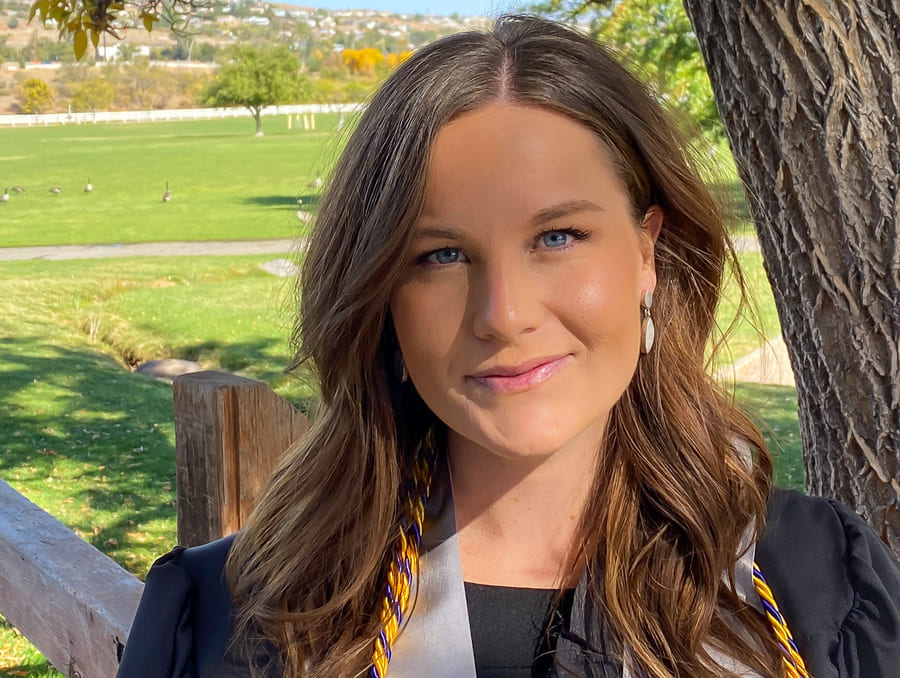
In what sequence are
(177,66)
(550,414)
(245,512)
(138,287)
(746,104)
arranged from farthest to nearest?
(177,66), (138,287), (746,104), (245,512), (550,414)

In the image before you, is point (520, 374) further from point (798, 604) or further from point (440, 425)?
point (798, 604)

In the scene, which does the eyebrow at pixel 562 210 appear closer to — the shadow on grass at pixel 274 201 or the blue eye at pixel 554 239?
the blue eye at pixel 554 239

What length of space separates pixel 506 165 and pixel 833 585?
2.37ft

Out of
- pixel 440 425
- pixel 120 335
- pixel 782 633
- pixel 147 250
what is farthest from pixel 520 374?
pixel 147 250

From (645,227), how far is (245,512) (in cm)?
81

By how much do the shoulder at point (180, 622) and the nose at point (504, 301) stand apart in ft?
1.85

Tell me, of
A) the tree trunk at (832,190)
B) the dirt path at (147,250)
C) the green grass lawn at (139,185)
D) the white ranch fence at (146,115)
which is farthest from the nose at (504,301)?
the dirt path at (147,250)

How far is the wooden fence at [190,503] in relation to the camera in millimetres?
1665

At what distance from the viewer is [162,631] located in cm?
143

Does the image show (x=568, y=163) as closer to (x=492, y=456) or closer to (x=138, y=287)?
(x=492, y=456)

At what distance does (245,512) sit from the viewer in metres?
1.71

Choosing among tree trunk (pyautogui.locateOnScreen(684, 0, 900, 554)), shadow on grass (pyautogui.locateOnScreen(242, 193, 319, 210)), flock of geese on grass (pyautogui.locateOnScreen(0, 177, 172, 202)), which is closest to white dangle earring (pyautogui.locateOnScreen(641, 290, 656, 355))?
tree trunk (pyautogui.locateOnScreen(684, 0, 900, 554))

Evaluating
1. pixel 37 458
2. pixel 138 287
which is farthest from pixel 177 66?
pixel 37 458

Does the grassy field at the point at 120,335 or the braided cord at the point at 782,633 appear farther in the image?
the grassy field at the point at 120,335
